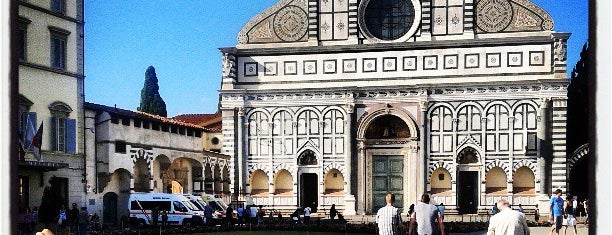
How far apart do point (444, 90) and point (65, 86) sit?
3276mm

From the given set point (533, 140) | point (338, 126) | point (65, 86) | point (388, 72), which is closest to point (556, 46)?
point (533, 140)

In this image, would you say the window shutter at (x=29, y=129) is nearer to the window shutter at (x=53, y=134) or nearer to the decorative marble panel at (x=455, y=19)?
the window shutter at (x=53, y=134)

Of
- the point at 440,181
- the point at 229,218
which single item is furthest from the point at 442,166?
the point at 229,218

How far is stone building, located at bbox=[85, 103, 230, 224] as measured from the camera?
22.2 ft

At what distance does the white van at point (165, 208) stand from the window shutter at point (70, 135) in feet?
2.24

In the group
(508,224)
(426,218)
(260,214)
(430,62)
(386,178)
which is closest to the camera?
(508,224)

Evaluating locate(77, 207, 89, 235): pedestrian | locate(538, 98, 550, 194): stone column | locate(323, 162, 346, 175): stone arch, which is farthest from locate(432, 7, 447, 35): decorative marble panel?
locate(77, 207, 89, 235): pedestrian

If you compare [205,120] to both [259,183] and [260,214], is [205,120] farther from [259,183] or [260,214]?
[260,214]

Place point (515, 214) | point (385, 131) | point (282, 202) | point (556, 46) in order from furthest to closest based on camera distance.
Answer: point (385, 131), point (282, 202), point (556, 46), point (515, 214)

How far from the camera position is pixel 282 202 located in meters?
7.45

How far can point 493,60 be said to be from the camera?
7.18 m

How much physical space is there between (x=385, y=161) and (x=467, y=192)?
814 millimetres

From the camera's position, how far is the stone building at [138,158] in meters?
6.77

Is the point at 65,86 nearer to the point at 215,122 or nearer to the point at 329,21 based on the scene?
the point at 215,122
